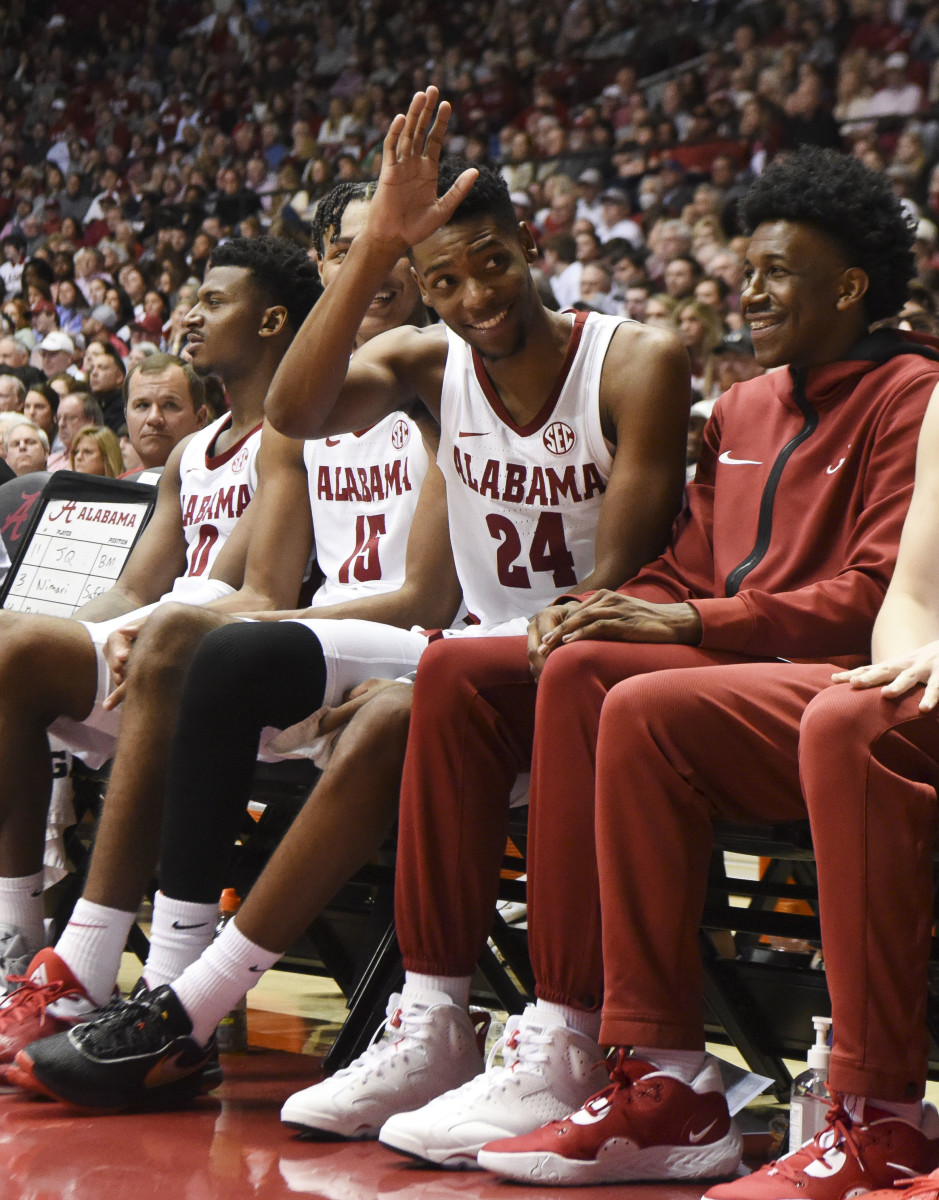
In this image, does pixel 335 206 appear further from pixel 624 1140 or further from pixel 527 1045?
pixel 624 1140

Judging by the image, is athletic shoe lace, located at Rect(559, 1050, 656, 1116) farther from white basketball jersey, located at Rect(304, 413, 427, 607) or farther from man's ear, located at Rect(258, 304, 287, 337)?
man's ear, located at Rect(258, 304, 287, 337)

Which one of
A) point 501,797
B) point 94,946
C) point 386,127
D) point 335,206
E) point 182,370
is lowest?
point 94,946

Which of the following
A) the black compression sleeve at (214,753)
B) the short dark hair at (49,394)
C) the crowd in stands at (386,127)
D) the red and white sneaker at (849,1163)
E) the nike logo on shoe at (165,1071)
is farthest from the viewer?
the short dark hair at (49,394)

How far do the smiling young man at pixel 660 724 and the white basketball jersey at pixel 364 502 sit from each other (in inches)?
27.4

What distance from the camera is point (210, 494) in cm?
327

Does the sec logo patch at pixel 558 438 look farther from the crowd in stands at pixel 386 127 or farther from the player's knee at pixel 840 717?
the crowd in stands at pixel 386 127

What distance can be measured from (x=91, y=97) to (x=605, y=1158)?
1507 cm

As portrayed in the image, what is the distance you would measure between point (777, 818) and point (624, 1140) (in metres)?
0.43

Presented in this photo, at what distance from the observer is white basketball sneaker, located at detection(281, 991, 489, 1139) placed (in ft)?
6.48

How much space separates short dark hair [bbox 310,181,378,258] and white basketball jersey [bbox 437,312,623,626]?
0.79 m

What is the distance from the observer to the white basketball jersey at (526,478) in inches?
96.9

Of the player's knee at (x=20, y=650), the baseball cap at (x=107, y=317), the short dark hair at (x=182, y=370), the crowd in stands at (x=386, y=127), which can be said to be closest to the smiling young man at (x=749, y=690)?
the player's knee at (x=20, y=650)

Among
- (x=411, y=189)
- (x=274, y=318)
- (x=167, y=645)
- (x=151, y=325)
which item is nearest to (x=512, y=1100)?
(x=167, y=645)

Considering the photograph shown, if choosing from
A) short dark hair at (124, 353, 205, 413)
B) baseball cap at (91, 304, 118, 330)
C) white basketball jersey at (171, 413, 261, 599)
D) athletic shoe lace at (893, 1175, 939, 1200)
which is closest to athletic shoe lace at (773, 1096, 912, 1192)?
athletic shoe lace at (893, 1175, 939, 1200)
